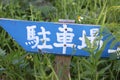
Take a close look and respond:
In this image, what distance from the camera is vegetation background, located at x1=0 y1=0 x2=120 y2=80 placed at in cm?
165

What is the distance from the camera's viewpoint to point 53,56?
1.93 m

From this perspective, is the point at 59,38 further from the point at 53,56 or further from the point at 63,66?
the point at 53,56

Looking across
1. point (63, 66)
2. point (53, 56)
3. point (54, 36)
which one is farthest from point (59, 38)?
point (53, 56)

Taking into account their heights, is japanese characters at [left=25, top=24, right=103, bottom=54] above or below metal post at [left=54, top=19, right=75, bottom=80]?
above

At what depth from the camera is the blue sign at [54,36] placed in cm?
161

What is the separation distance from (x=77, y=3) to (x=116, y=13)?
18.5 inches

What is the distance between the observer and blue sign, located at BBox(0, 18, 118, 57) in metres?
1.61

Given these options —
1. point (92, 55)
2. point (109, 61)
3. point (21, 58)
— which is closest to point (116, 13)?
point (109, 61)

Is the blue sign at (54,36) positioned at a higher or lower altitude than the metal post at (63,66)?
higher

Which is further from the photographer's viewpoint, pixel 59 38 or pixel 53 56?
pixel 53 56

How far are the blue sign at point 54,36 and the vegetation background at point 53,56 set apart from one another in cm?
6

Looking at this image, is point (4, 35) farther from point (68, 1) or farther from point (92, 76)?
point (92, 76)

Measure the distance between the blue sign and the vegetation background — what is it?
0.06 metres

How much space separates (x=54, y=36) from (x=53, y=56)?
1.08 ft
